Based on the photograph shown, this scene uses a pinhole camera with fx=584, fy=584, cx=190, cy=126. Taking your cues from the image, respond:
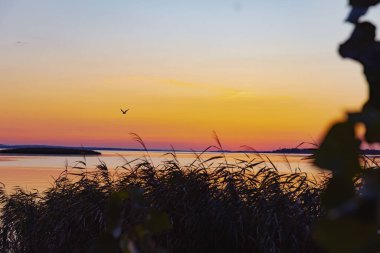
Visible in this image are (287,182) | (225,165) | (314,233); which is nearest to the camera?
(314,233)

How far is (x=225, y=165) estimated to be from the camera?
32.7ft

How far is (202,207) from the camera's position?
9328 millimetres

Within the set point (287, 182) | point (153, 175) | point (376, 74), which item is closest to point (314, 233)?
point (376, 74)

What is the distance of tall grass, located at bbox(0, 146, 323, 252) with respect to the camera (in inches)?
341

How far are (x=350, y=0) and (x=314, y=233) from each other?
474 millimetres

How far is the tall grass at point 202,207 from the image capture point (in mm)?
8656

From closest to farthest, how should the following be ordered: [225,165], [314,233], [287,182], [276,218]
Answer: [314,233], [276,218], [287,182], [225,165]

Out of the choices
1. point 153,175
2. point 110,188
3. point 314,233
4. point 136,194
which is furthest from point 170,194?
point 314,233

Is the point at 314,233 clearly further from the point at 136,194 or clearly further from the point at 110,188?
the point at 110,188

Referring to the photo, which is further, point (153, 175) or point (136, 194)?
point (153, 175)

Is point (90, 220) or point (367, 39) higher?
point (367, 39)

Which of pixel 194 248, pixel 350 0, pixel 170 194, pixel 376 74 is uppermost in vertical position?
pixel 350 0

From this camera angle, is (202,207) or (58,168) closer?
(202,207)

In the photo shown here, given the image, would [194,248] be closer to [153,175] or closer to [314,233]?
[153,175]
